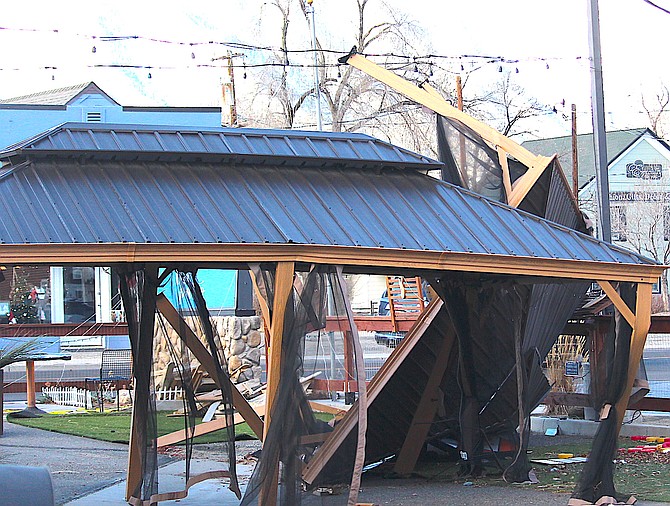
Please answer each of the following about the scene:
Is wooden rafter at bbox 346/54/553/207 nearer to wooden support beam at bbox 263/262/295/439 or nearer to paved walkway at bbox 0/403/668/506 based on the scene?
paved walkway at bbox 0/403/668/506

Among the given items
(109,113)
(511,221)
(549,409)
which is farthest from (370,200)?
(109,113)

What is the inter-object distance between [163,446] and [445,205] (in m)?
3.83

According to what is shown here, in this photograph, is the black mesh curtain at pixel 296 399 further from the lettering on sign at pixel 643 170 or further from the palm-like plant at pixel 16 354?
the lettering on sign at pixel 643 170

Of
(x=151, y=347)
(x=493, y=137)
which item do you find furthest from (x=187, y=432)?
(x=493, y=137)

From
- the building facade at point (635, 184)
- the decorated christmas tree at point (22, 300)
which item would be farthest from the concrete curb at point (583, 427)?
the building facade at point (635, 184)

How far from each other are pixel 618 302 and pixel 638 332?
1.09 ft

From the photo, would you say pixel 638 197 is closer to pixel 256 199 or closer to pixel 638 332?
pixel 638 332

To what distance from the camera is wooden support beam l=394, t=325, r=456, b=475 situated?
1135 cm

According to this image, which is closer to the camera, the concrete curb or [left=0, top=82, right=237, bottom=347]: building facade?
the concrete curb

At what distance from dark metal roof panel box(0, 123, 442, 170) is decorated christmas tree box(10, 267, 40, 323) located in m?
19.6

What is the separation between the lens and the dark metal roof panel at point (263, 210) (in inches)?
309

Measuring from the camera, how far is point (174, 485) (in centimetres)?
1041

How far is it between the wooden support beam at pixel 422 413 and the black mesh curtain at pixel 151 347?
240 cm

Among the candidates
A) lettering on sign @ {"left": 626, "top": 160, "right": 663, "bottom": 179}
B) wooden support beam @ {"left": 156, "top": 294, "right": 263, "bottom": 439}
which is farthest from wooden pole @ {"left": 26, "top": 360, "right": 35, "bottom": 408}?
lettering on sign @ {"left": 626, "top": 160, "right": 663, "bottom": 179}
